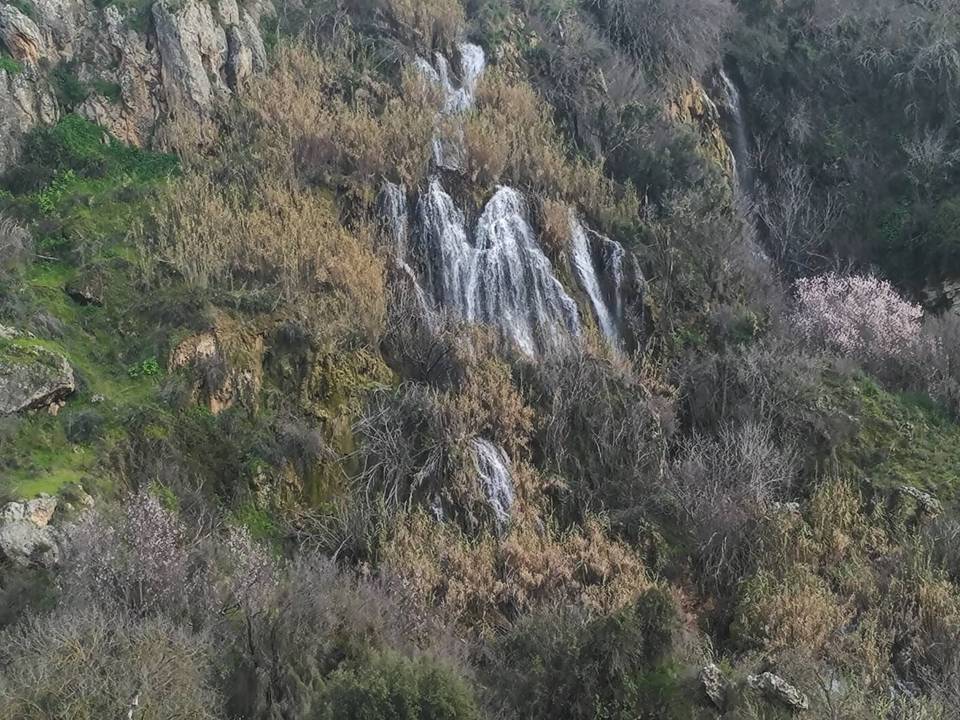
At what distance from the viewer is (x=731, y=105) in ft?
84.5

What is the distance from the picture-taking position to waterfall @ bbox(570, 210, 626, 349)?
1728 centimetres

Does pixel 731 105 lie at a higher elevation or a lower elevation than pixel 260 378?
higher

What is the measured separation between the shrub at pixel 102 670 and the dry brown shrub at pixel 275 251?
6766 millimetres

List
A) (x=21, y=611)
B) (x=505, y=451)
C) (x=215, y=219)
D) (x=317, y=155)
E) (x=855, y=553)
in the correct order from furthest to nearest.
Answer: (x=317, y=155), (x=215, y=219), (x=505, y=451), (x=855, y=553), (x=21, y=611)

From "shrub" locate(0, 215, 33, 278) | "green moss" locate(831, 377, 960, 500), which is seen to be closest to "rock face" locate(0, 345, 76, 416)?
"shrub" locate(0, 215, 33, 278)

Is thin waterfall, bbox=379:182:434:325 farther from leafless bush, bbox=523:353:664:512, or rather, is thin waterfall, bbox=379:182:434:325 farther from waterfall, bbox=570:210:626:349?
waterfall, bbox=570:210:626:349

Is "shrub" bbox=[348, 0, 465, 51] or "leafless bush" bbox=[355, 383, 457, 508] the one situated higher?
"shrub" bbox=[348, 0, 465, 51]

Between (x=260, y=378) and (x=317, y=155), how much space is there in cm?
601

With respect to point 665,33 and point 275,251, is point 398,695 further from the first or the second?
point 665,33

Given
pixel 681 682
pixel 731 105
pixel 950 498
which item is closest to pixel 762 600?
pixel 681 682

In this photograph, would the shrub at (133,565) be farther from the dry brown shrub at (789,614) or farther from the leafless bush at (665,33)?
the leafless bush at (665,33)

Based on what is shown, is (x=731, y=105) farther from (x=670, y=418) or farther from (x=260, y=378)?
(x=260, y=378)

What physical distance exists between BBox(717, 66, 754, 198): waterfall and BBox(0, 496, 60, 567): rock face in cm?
2078

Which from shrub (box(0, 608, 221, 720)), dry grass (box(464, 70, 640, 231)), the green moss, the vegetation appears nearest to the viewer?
shrub (box(0, 608, 221, 720))
